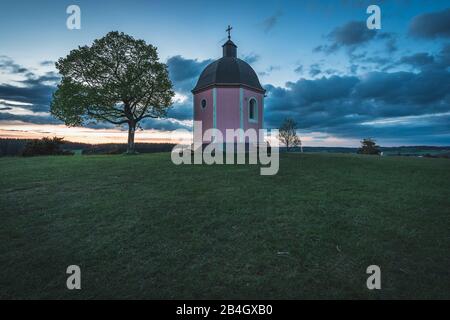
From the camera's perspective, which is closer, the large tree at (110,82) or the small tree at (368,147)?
the large tree at (110,82)

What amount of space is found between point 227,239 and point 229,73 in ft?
68.0

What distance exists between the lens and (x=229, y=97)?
23.4 meters

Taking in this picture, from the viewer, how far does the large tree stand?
82.2ft

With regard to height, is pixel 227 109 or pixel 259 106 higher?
pixel 259 106

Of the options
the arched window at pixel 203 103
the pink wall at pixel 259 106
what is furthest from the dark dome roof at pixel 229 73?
the arched window at pixel 203 103

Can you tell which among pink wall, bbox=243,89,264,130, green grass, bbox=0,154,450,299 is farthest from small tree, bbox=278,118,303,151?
green grass, bbox=0,154,450,299

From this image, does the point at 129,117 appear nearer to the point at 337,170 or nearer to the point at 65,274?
the point at 337,170

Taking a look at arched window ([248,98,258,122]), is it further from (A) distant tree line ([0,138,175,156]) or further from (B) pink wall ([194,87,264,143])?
(A) distant tree line ([0,138,175,156])

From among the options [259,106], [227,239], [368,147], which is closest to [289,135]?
[368,147]

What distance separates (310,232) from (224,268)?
8.59 feet

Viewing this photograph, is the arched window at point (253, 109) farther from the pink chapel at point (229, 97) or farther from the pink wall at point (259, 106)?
the pink wall at point (259, 106)

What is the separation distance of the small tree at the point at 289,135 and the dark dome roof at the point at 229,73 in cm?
3063

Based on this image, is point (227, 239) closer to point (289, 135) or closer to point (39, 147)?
point (39, 147)

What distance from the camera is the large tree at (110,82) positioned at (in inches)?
986
